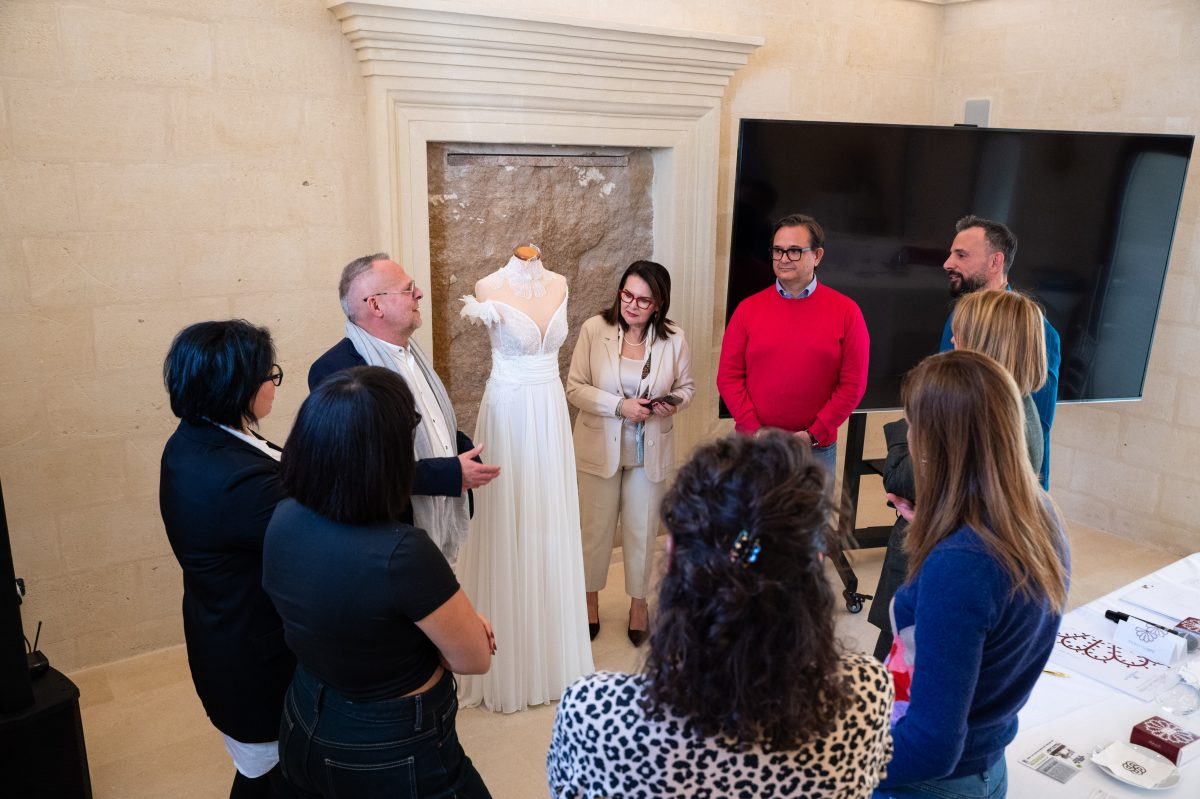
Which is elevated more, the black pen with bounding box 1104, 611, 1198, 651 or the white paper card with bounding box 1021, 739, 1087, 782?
the black pen with bounding box 1104, 611, 1198, 651

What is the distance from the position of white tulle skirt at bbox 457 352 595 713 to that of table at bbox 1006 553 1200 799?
1.49m

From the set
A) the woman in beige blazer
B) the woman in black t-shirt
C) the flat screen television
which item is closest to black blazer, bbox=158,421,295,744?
the woman in black t-shirt

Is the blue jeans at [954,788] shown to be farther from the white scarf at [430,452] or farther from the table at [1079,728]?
the white scarf at [430,452]

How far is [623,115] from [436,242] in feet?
3.13

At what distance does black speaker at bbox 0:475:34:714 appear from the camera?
2328mm

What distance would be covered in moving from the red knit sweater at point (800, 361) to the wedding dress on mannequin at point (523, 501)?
834 millimetres

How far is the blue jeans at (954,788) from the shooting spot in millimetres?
1681

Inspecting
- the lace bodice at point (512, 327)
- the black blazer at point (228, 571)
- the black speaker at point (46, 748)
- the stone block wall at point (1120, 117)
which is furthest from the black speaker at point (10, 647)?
the stone block wall at point (1120, 117)

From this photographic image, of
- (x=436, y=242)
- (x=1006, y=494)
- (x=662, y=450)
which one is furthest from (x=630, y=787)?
(x=436, y=242)

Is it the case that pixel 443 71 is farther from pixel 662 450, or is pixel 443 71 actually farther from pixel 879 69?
pixel 879 69

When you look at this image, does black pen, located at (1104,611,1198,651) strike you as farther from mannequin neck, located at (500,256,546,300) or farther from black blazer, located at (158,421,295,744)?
black blazer, located at (158,421,295,744)

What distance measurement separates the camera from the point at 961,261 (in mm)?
3225

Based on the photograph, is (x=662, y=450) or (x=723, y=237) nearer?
(x=662, y=450)

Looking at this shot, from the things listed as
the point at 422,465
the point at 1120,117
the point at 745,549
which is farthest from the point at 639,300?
the point at 1120,117
